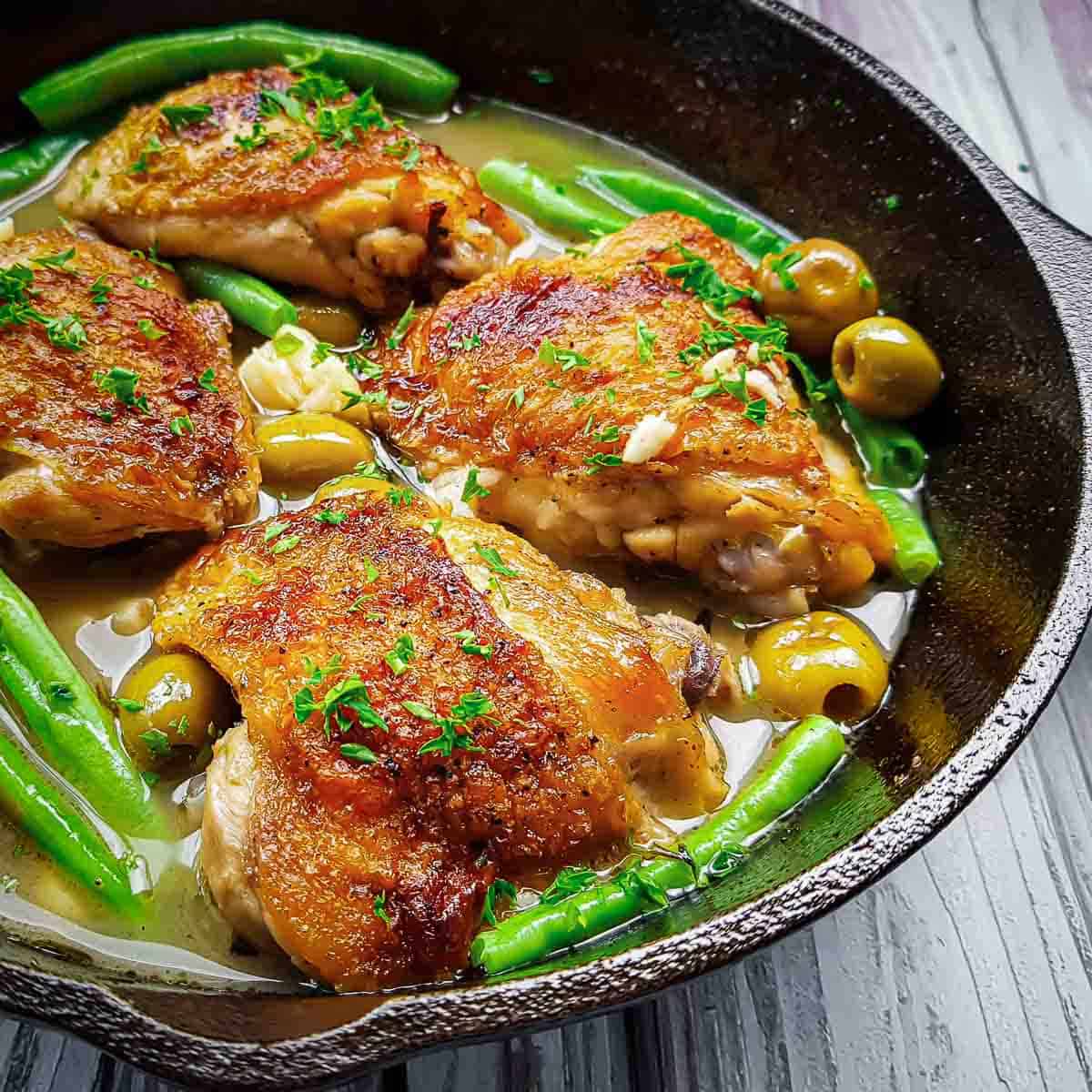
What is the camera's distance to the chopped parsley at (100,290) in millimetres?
3080

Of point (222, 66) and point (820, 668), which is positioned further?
point (222, 66)

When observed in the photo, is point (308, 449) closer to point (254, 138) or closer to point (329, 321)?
point (329, 321)

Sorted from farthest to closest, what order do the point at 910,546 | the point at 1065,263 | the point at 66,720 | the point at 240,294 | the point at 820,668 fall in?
the point at 240,294 → the point at 910,546 → the point at 1065,263 → the point at 820,668 → the point at 66,720

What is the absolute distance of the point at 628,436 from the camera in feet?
9.56

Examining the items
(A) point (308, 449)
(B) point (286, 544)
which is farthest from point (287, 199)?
(B) point (286, 544)

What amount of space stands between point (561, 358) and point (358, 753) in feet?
3.90

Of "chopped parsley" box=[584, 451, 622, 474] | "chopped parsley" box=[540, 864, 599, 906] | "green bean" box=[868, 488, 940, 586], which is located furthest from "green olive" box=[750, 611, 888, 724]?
"chopped parsley" box=[540, 864, 599, 906]

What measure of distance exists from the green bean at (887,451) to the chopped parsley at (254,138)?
1792 mm

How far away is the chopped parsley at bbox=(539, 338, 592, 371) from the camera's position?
9.96 ft

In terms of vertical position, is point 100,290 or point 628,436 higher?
point 100,290

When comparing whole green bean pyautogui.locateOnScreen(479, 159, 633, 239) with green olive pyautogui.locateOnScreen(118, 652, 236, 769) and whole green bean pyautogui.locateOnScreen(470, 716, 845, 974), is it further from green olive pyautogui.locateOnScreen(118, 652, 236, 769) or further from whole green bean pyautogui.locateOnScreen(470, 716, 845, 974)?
green olive pyautogui.locateOnScreen(118, 652, 236, 769)

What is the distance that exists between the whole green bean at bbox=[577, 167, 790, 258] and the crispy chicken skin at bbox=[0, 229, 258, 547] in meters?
1.41

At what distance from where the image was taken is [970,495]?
324cm

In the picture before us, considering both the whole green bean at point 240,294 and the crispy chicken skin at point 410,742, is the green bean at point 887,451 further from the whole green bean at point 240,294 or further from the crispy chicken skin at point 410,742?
the whole green bean at point 240,294
